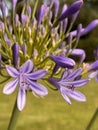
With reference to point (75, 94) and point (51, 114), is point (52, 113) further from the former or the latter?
point (75, 94)

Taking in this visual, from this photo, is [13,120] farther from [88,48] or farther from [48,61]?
[88,48]

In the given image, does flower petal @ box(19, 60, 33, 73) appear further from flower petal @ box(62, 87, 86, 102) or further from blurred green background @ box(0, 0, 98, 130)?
blurred green background @ box(0, 0, 98, 130)

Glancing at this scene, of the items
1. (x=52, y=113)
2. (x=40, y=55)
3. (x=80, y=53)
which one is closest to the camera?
(x=40, y=55)

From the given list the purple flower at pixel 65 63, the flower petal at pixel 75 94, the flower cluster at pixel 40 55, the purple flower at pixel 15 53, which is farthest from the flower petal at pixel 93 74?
the purple flower at pixel 15 53

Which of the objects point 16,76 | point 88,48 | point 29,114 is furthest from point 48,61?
point 88,48

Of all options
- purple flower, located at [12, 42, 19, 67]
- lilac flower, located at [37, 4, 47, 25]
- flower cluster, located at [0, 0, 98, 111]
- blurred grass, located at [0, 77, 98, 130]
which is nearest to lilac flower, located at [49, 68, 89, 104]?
flower cluster, located at [0, 0, 98, 111]

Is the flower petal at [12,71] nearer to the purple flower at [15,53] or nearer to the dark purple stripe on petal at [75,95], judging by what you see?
the purple flower at [15,53]

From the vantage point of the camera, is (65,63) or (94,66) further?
(94,66)

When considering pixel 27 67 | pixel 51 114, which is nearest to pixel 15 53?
pixel 27 67
